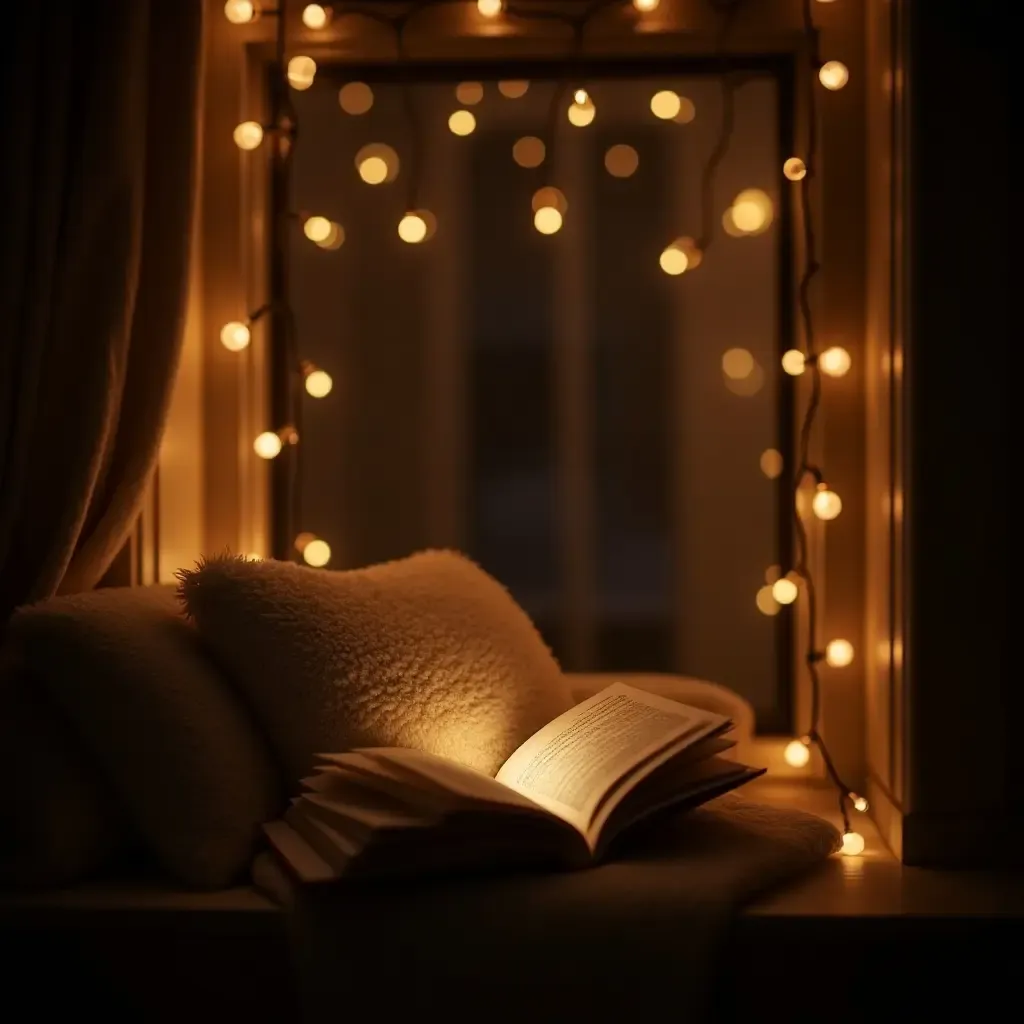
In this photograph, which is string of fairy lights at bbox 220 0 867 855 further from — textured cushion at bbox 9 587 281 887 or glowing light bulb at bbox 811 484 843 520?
textured cushion at bbox 9 587 281 887

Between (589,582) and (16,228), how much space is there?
68.4 inches

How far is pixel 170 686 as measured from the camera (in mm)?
1222

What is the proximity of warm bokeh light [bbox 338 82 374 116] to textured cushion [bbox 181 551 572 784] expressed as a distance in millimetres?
822

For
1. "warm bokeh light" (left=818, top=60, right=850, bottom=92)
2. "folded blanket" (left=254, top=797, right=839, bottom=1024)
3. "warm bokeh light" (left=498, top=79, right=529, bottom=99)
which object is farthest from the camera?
"warm bokeh light" (left=498, top=79, right=529, bottom=99)

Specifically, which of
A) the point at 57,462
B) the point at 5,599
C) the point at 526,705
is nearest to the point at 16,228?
the point at 57,462

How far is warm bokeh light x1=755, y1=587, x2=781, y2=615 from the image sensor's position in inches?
71.6

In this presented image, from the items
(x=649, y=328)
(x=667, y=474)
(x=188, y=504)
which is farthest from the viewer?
(x=649, y=328)

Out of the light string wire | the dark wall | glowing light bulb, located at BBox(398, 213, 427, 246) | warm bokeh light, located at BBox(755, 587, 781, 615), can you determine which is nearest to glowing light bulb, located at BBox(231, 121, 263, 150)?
glowing light bulb, located at BBox(398, 213, 427, 246)

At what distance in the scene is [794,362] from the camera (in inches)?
65.2

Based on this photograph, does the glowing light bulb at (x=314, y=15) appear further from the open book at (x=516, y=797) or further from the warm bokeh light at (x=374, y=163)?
the open book at (x=516, y=797)

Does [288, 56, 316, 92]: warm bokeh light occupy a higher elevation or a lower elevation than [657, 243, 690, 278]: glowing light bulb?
higher

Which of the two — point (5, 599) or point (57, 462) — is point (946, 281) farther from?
point (5, 599)

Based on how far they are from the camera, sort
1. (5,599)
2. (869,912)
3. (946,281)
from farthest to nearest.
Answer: (5,599) → (946,281) → (869,912)

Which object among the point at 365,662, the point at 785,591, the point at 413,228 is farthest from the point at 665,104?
the point at 365,662
